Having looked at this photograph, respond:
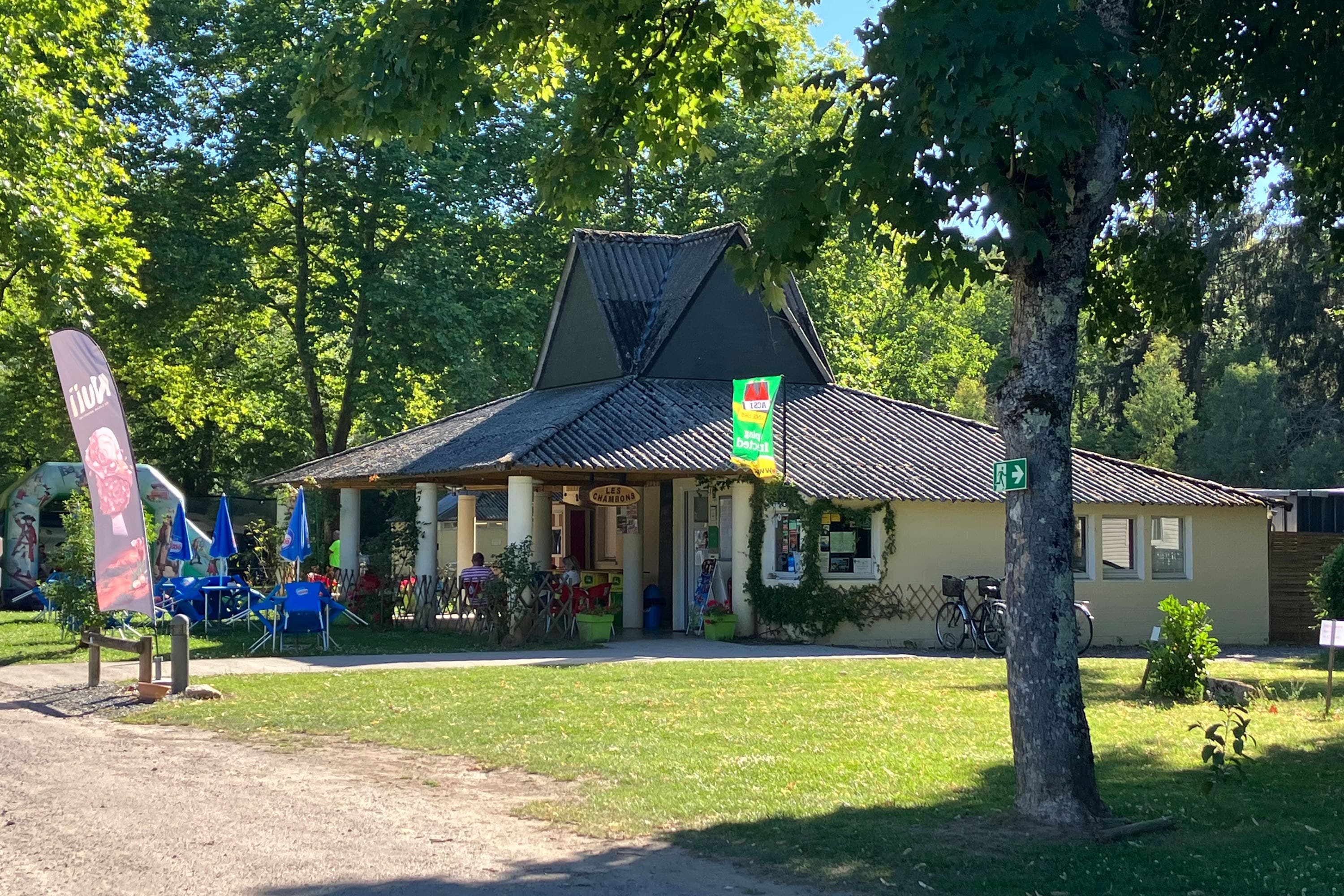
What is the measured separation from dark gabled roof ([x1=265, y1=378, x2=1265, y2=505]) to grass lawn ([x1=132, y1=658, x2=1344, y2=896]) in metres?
5.16

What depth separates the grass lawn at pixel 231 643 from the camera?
1998 cm

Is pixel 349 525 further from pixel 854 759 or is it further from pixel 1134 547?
pixel 854 759

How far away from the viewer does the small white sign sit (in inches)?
504

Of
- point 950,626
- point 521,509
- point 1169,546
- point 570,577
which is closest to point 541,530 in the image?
point 521,509

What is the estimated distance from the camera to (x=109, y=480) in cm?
1522

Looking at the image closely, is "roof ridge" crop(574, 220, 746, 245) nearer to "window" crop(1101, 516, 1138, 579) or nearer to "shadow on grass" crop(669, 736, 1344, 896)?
"window" crop(1101, 516, 1138, 579)

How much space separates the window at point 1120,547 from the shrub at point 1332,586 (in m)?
4.27

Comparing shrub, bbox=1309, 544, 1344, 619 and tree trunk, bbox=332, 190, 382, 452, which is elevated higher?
tree trunk, bbox=332, 190, 382, 452

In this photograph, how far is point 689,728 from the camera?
41.0 feet

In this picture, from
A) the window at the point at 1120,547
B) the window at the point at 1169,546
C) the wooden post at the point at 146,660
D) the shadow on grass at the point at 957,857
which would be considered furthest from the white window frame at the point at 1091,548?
the wooden post at the point at 146,660

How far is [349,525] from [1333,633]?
69.0 feet

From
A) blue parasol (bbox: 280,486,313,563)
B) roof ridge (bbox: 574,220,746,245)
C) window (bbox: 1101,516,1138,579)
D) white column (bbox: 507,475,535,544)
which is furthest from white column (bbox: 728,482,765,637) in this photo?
roof ridge (bbox: 574,220,746,245)

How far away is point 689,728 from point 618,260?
18.4 meters

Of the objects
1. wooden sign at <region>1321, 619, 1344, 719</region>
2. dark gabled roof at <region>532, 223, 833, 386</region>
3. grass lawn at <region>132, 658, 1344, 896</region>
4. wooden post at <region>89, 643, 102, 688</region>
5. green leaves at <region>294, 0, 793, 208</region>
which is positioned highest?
dark gabled roof at <region>532, 223, 833, 386</region>
